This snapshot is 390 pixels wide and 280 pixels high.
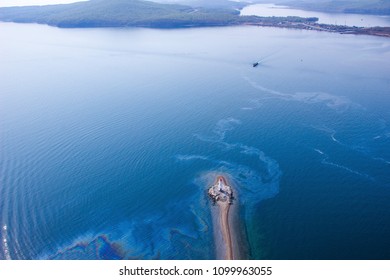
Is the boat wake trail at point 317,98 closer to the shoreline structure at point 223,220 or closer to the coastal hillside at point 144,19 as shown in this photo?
the shoreline structure at point 223,220

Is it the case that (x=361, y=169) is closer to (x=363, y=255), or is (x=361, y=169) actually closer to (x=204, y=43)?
(x=363, y=255)

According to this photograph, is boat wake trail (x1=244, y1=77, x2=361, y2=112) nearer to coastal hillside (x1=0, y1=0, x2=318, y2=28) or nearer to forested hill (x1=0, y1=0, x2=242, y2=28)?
coastal hillside (x1=0, y1=0, x2=318, y2=28)

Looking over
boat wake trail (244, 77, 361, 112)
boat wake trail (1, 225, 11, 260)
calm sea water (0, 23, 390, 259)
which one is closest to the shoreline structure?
calm sea water (0, 23, 390, 259)

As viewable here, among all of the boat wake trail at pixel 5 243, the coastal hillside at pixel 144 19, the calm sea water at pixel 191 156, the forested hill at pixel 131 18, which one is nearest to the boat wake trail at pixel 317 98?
the calm sea water at pixel 191 156

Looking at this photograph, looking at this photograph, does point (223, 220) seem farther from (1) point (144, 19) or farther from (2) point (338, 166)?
(1) point (144, 19)

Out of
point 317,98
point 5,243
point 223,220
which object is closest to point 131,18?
point 317,98

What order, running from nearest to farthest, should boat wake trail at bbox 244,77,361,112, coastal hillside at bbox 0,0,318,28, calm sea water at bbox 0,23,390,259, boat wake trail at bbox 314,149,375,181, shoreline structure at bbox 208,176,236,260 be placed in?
1. shoreline structure at bbox 208,176,236,260
2. calm sea water at bbox 0,23,390,259
3. boat wake trail at bbox 314,149,375,181
4. boat wake trail at bbox 244,77,361,112
5. coastal hillside at bbox 0,0,318,28
